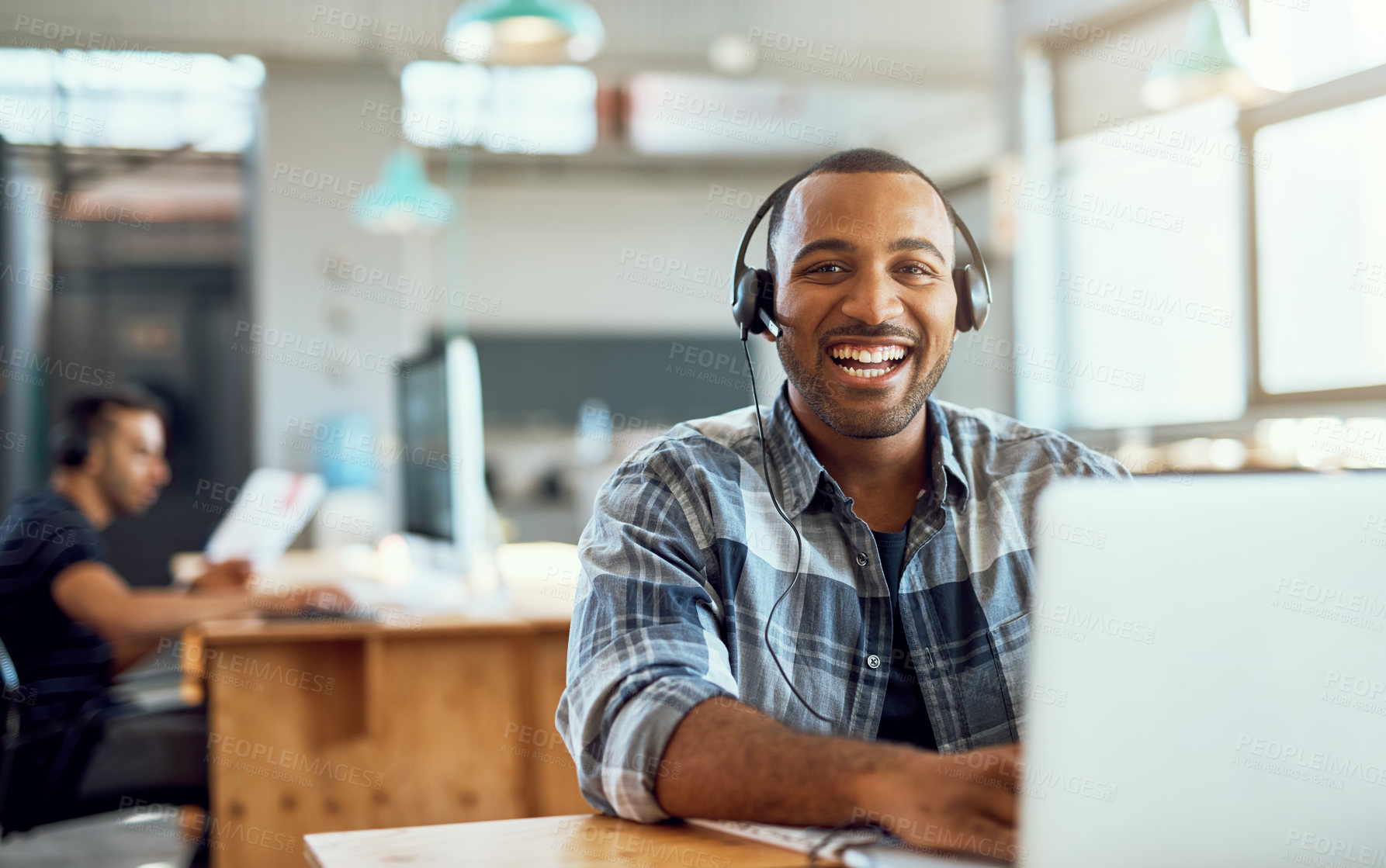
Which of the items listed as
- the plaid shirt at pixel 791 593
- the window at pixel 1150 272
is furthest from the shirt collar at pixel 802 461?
the window at pixel 1150 272

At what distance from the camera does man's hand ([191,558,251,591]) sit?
294 cm

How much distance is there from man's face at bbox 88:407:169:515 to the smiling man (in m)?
1.97

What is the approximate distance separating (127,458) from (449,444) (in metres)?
0.81

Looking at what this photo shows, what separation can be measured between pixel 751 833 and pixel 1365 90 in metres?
4.05

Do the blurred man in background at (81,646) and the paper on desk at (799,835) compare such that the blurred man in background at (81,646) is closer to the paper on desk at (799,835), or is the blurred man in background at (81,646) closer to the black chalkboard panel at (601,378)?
the paper on desk at (799,835)

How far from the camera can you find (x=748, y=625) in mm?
1179

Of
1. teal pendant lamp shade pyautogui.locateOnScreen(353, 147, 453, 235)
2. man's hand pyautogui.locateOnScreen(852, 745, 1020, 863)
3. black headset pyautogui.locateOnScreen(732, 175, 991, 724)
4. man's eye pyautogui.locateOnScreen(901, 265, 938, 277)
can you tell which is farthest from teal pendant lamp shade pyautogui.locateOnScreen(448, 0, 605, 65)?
man's hand pyautogui.locateOnScreen(852, 745, 1020, 863)

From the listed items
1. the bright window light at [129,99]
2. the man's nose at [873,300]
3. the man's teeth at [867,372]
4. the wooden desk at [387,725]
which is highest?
the bright window light at [129,99]

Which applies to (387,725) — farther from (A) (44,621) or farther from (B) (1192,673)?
(B) (1192,673)

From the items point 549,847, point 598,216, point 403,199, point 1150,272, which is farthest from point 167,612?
point 598,216

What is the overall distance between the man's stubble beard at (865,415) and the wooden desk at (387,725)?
1.35m

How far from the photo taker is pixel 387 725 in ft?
8.46

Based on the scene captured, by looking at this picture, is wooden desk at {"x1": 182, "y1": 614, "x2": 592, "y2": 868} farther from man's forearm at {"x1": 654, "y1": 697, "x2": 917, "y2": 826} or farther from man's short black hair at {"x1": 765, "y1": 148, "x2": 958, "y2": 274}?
man's forearm at {"x1": 654, "y1": 697, "x2": 917, "y2": 826}

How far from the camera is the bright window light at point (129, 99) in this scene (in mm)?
6324
